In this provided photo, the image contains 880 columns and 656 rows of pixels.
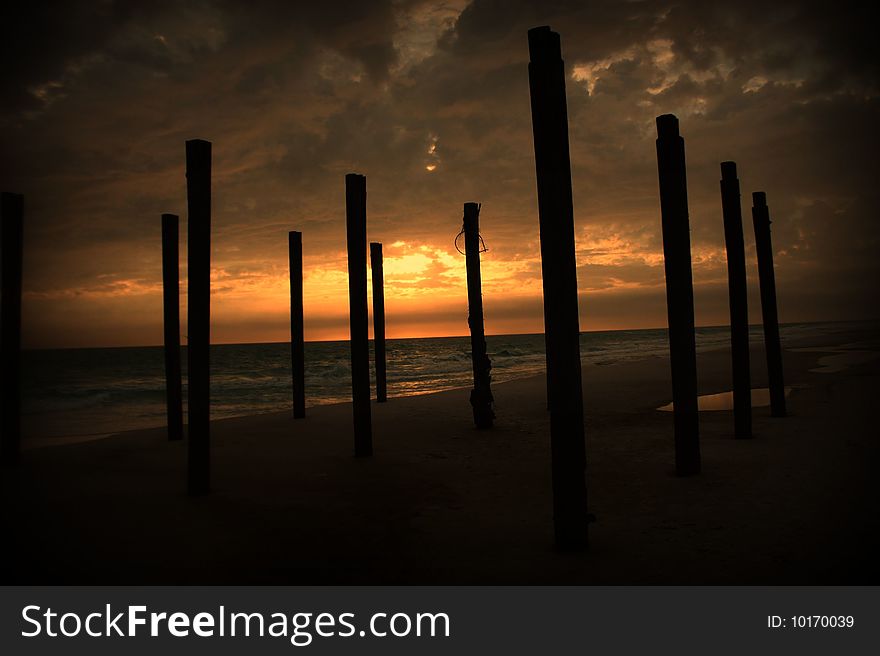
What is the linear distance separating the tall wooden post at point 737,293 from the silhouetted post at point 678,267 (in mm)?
2198

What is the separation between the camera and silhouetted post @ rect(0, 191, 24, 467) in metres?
8.27

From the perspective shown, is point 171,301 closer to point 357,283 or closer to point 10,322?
point 10,322

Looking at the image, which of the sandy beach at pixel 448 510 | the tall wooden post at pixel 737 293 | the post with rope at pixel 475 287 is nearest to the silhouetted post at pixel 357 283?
the sandy beach at pixel 448 510

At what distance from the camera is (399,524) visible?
531 centimetres

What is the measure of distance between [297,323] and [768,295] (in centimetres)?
969

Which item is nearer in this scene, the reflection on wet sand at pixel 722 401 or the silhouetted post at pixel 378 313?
the reflection on wet sand at pixel 722 401

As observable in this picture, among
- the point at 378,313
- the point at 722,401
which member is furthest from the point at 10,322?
the point at 722,401

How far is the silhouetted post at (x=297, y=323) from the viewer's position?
1264 centimetres

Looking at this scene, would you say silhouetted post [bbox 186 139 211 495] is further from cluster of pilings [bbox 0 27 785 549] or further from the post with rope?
the post with rope

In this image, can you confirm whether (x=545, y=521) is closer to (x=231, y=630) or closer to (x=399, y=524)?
(x=399, y=524)

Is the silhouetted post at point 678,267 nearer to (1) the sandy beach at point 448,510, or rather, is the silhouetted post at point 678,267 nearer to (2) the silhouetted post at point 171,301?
(1) the sandy beach at point 448,510

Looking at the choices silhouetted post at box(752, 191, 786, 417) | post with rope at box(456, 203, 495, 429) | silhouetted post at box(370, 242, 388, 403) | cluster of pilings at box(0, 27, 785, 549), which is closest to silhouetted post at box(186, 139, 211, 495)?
cluster of pilings at box(0, 27, 785, 549)

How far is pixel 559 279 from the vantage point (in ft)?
13.7

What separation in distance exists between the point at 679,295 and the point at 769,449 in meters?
3.01
